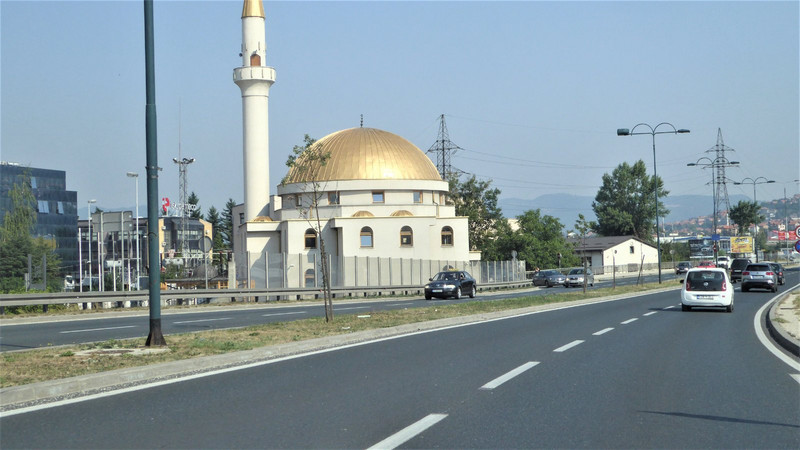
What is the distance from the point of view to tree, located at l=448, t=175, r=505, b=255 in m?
112

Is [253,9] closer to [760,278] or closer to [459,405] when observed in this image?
[760,278]

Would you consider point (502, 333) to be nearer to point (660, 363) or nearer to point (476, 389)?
point (660, 363)

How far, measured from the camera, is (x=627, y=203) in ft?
473

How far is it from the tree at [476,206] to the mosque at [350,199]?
920 inches

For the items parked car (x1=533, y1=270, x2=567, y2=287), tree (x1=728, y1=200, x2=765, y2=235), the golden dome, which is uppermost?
the golden dome

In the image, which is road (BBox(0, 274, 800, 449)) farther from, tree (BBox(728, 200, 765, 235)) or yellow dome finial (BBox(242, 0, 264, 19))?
tree (BBox(728, 200, 765, 235))

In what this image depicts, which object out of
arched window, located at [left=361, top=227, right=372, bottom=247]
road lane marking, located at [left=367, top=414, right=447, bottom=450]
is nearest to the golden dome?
arched window, located at [left=361, top=227, right=372, bottom=247]

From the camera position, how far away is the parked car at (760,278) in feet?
151

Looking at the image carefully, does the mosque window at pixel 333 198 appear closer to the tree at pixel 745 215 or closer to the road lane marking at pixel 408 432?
the road lane marking at pixel 408 432

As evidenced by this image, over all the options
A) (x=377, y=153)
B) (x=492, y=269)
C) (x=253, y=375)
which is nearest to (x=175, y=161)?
(x=377, y=153)

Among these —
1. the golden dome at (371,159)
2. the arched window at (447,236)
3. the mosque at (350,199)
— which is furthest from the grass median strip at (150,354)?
the golden dome at (371,159)

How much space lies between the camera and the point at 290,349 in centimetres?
1452

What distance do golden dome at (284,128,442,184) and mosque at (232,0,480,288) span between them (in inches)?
3.9

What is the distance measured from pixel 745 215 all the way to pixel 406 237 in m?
76.2
